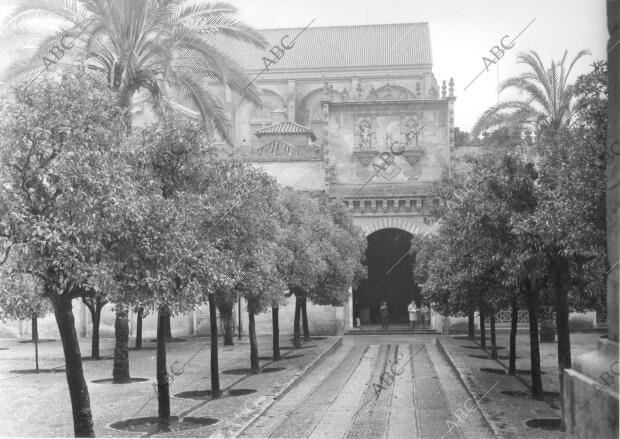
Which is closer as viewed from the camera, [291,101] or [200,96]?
[200,96]

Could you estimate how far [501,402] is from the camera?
56.6 feet

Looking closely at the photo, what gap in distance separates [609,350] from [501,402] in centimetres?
1151

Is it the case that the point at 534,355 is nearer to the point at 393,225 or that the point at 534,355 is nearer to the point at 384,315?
the point at 384,315

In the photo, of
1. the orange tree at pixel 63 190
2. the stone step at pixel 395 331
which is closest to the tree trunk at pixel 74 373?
the orange tree at pixel 63 190

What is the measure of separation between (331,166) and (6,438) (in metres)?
31.7

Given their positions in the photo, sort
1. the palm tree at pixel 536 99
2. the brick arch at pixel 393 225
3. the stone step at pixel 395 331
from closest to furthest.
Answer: the palm tree at pixel 536 99 < the stone step at pixel 395 331 < the brick arch at pixel 393 225

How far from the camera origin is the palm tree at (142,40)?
1722 cm

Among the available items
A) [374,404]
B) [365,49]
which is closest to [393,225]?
[365,49]

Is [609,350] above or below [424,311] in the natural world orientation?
above

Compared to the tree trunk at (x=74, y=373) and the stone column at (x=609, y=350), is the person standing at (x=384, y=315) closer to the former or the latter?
the tree trunk at (x=74, y=373)

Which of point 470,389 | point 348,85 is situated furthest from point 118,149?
point 348,85

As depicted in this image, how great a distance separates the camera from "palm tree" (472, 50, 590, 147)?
26.0m

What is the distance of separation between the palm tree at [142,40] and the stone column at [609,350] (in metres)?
12.5

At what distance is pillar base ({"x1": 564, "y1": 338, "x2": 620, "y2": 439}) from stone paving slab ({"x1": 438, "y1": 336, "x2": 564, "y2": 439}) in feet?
23.6
